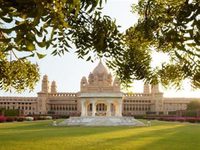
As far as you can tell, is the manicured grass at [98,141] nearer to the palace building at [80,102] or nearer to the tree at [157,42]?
the tree at [157,42]

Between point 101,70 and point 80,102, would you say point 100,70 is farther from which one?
point 80,102

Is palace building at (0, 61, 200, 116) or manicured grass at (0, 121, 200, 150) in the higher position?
palace building at (0, 61, 200, 116)

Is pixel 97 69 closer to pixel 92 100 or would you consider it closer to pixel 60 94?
pixel 60 94

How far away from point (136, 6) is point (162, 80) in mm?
1698

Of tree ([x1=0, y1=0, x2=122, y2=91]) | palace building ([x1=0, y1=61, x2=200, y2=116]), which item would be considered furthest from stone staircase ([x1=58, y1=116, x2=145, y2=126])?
palace building ([x1=0, y1=61, x2=200, y2=116])

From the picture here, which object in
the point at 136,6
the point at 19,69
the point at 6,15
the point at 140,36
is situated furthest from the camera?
the point at 19,69

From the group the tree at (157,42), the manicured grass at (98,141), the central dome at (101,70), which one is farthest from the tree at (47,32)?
the central dome at (101,70)

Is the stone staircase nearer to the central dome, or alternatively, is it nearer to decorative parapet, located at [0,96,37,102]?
the central dome

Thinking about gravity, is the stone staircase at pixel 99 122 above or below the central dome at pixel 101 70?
below

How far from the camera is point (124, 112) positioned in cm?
12319

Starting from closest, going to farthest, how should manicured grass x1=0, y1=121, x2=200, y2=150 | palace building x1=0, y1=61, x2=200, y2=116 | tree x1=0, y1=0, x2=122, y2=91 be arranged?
tree x1=0, y1=0, x2=122, y2=91
manicured grass x1=0, y1=121, x2=200, y2=150
palace building x1=0, y1=61, x2=200, y2=116

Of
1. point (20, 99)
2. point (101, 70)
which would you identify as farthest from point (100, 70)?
point (20, 99)

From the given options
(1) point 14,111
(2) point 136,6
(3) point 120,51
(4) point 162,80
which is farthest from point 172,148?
(1) point 14,111

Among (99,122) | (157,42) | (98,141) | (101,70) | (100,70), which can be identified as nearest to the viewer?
(157,42)
